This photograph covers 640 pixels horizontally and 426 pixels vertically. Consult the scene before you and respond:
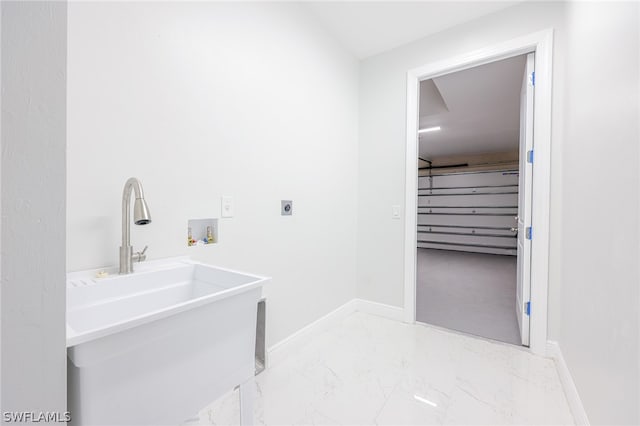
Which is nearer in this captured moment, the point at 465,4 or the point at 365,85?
the point at 465,4

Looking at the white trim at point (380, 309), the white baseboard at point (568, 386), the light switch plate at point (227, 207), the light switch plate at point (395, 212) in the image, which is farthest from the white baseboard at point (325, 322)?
the white baseboard at point (568, 386)

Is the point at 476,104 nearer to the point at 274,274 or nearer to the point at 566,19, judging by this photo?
the point at 566,19

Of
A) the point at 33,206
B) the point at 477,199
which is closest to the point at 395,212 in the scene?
the point at 33,206

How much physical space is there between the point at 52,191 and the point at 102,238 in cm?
87

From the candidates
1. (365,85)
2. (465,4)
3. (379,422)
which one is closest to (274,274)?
(379,422)

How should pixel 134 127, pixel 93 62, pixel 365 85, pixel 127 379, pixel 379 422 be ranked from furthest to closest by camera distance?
pixel 365 85, pixel 379 422, pixel 134 127, pixel 93 62, pixel 127 379

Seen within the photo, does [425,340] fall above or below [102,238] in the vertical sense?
below

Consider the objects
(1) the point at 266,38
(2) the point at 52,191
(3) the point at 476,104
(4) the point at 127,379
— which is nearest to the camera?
(2) the point at 52,191

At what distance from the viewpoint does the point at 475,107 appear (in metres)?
3.82

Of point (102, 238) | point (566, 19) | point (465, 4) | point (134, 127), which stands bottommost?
point (102, 238)

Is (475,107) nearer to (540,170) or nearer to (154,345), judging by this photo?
(540,170)

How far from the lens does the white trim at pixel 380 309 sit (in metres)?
2.49

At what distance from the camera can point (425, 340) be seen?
84.5 inches

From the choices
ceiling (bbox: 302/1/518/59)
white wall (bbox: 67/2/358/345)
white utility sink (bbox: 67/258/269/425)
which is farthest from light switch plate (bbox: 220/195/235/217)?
ceiling (bbox: 302/1/518/59)
